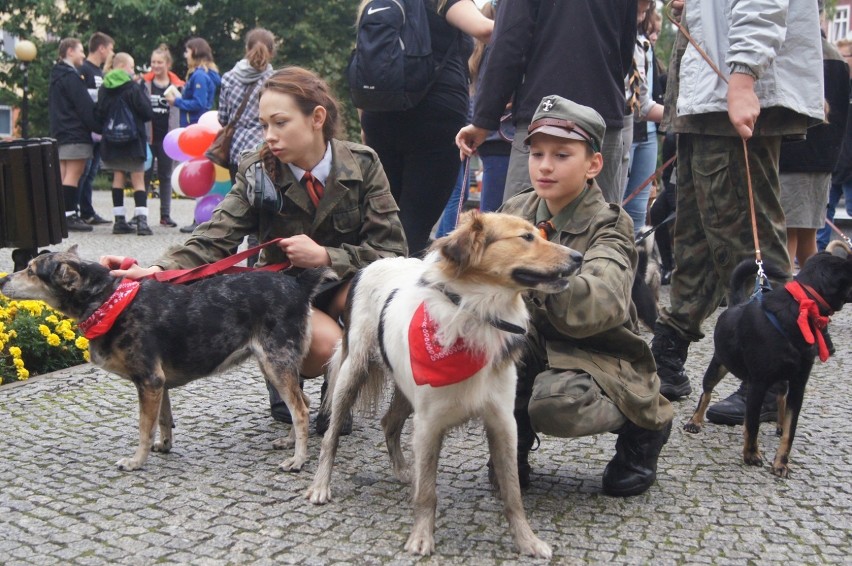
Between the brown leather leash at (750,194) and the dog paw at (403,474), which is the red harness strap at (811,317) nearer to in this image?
the brown leather leash at (750,194)

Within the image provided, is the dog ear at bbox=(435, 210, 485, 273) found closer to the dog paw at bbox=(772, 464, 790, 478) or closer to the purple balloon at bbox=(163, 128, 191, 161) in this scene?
the dog paw at bbox=(772, 464, 790, 478)

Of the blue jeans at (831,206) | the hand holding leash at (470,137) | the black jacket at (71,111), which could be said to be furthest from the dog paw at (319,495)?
the black jacket at (71,111)

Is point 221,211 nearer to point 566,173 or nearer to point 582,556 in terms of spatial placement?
point 566,173

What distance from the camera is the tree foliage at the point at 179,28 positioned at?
1071 inches

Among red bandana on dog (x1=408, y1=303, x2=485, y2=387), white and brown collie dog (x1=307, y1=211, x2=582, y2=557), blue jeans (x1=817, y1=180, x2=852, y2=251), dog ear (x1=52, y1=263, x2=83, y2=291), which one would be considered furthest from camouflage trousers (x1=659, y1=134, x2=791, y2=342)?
blue jeans (x1=817, y1=180, x2=852, y2=251)

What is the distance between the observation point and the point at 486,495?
385 cm

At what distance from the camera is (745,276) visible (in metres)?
4.61

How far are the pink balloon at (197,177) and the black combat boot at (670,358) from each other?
5.79 meters

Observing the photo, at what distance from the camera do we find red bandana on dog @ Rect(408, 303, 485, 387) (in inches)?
124

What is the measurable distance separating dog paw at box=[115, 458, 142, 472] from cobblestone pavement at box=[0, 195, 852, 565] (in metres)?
0.04

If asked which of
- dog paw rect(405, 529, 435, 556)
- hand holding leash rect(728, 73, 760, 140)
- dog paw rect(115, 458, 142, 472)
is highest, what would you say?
hand holding leash rect(728, 73, 760, 140)

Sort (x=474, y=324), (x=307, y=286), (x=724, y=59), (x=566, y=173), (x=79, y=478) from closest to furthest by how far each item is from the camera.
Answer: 1. (x=474, y=324)
2. (x=566, y=173)
3. (x=79, y=478)
4. (x=307, y=286)
5. (x=724, y=59)

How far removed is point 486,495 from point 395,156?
8.30 ft

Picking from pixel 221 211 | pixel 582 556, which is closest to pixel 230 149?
pixel 221 211
